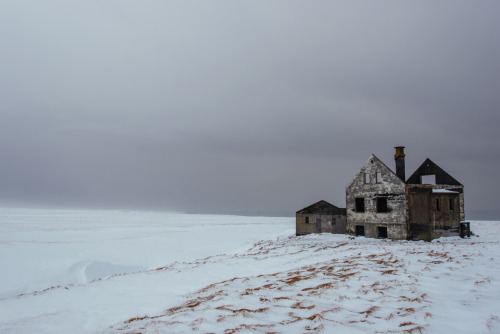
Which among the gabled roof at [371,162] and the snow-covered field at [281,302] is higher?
the gabled roof at [371,162]

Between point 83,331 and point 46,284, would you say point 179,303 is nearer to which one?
point 83,331

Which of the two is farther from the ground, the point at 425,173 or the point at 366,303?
the point at 425,173

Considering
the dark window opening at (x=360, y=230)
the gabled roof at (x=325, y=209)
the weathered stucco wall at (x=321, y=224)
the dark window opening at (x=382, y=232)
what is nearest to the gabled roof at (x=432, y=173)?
the dark window opening at (x=382, y=232)

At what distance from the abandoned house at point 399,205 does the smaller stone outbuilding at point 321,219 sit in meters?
A: 0.90

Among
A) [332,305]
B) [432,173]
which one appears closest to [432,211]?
[432,173]

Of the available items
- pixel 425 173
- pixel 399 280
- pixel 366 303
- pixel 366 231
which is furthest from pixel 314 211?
pixel 366 303

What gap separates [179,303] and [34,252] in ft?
64.8

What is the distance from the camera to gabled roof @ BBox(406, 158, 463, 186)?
28719 mm

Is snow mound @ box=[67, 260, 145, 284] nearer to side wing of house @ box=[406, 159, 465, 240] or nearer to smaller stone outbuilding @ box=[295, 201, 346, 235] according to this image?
smaller stone outbuilding @ box=[295, 201, 346, 235]

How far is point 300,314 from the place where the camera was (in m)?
5.69

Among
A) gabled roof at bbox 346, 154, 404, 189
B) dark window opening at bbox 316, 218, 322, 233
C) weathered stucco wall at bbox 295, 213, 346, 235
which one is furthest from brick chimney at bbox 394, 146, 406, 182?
dark window opening at bbox 316, 218, 322, 233

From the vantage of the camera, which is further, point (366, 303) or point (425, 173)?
point (425, 173)

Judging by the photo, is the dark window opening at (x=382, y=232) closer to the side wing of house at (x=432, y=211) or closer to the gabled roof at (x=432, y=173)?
the side wing of house at (x=432, y=211)

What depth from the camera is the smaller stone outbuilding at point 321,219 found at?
28.9 metres
